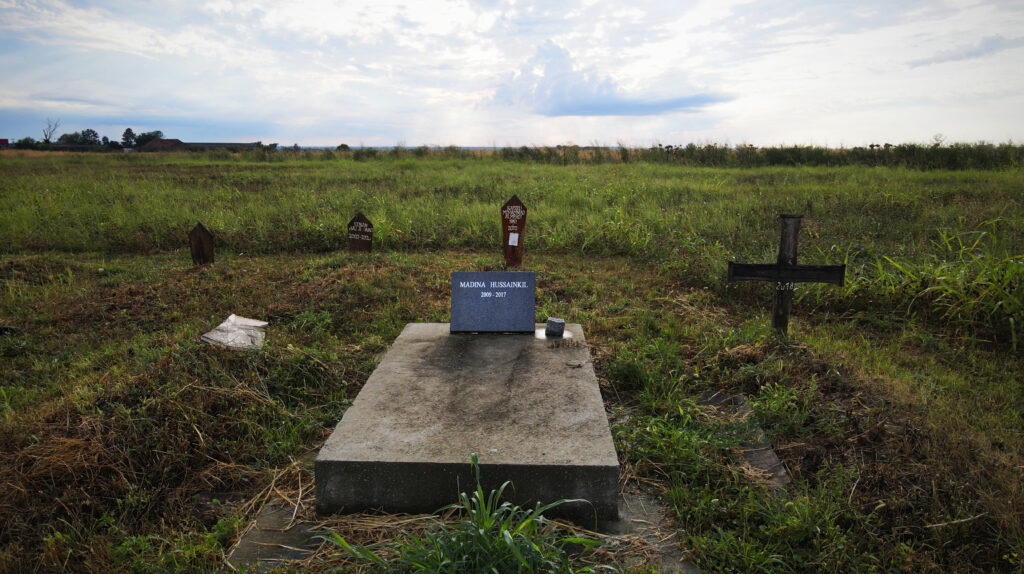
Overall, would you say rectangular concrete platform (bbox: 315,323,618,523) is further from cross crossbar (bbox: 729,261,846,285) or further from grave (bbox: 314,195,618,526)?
cross crossbar (bbox: 729,261,846,285)

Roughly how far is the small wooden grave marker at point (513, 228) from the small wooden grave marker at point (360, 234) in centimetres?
197

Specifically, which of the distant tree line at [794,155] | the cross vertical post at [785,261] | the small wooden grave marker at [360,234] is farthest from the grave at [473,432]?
the distant tree line at [794,155]

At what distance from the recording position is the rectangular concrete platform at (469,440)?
2.55 metres

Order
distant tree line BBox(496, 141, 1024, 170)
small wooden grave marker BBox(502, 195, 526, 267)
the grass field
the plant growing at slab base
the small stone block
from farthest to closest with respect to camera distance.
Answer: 1. distant tree line BBox(496, 141, 1024, 170)
2. small wooden grave marker BBox(502, 195, 526, 267)
3. the small stone block
4. the grass field
5. the plant growing at slab base

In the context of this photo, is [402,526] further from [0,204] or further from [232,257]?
[0,204]

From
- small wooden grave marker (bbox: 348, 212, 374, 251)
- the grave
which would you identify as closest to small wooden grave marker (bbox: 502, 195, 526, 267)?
small wooden grave marker (bbox: 348, 212, 374, 251)

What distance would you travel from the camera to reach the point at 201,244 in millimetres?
7445

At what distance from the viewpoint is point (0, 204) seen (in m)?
11.4

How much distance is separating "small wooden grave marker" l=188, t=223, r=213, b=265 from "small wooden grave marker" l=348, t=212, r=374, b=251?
1.68 m

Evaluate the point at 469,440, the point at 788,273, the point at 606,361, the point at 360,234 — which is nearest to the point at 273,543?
the point at 469,440

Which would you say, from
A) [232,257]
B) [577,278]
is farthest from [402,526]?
[232,257]

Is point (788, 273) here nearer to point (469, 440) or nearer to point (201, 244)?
point (469, 440)

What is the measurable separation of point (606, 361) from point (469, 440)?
1.95m

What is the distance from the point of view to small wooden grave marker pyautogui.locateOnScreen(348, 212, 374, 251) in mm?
8188
